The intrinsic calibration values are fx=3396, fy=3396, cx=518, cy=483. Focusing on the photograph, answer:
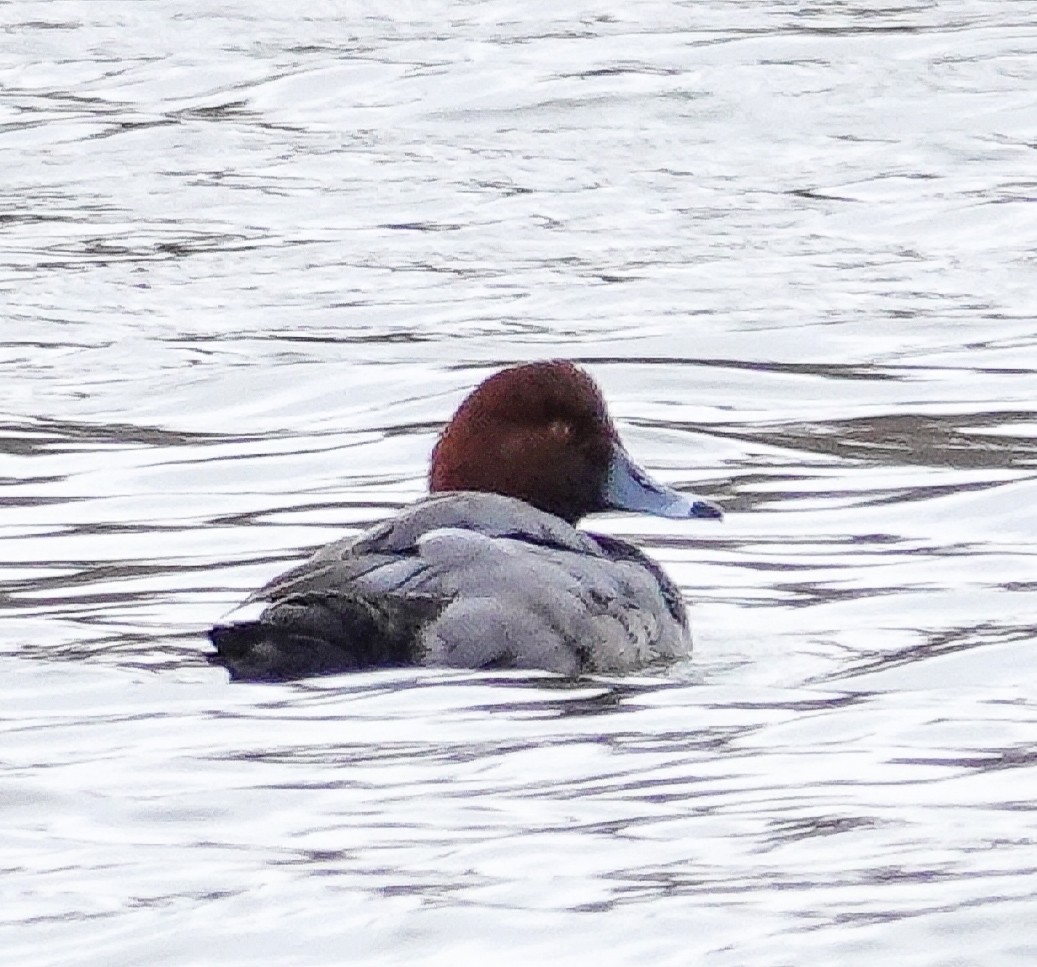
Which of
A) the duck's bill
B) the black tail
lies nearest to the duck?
the black tail

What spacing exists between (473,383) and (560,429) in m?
4.48

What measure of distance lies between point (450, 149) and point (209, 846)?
12173mm

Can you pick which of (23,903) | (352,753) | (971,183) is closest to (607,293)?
(971,183)

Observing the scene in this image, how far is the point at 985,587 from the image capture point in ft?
29.5

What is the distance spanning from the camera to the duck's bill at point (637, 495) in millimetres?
8391

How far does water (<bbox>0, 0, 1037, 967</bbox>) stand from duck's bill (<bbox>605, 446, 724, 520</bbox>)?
345 mm

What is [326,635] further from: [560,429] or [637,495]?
[637,495]

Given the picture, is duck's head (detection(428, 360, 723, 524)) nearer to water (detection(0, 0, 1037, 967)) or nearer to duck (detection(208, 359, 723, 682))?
duck (detection(208, 359, 723, 682))

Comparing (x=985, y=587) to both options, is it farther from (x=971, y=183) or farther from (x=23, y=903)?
(x=971, y=183)

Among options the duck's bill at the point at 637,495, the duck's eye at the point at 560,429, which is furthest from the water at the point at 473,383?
the duck's eye at the point at 560,429

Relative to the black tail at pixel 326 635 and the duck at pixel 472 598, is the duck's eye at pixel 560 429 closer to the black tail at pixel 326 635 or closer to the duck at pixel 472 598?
the duck at pixel 472 598

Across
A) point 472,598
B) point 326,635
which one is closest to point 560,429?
point 472,598

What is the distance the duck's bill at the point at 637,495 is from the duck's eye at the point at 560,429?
0.49ft

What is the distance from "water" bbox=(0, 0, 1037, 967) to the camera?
5.79 metres
